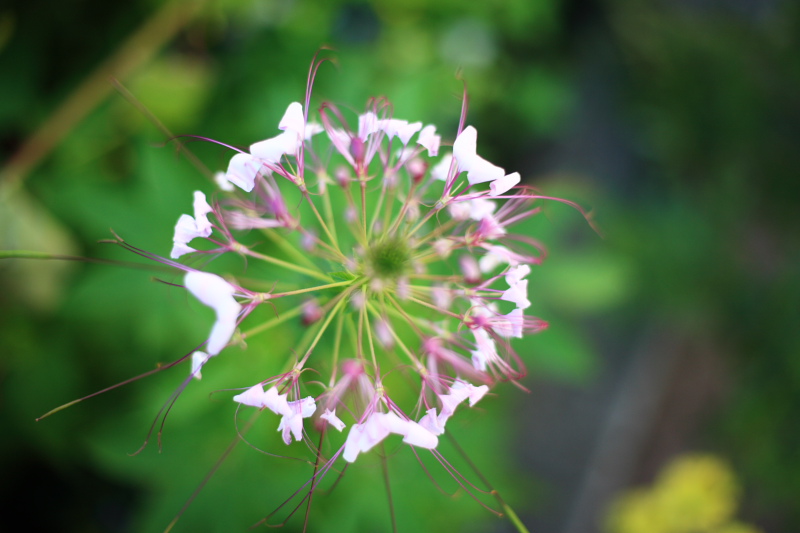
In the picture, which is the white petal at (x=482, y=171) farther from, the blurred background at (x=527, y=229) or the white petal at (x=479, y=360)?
the blurred background at (x=527, y=229)

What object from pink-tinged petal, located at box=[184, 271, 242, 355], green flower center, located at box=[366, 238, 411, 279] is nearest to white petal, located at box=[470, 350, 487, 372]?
green flower center, located at box=[366, 238, 411, 279]

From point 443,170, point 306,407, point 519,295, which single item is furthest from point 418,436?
point 443,170

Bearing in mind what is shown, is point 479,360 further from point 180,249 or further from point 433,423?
point 180,249

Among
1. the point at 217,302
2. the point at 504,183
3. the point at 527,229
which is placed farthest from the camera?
the point at 527,229

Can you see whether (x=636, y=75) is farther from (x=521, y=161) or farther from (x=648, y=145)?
(x=521, y=161)

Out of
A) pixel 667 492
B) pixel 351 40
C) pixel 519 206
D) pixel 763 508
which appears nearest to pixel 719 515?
pixel 667 492

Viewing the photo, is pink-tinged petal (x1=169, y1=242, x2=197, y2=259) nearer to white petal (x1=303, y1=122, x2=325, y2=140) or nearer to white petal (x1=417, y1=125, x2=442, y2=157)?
white petal (x1=303, y1=122, x2=325, y2=140)
